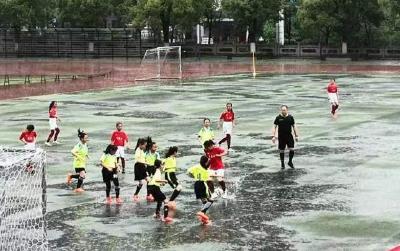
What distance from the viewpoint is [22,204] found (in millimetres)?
17953

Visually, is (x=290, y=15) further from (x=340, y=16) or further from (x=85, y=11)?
(x=85, y=11)

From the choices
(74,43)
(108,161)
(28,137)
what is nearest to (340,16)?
(74,43)

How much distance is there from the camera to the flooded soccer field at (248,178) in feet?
50.8

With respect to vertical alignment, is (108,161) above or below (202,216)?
above

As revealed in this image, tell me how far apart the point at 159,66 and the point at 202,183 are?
50.2m

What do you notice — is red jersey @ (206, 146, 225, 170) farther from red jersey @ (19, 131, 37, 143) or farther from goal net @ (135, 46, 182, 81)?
goal net @ (135, 46, 182, 81)

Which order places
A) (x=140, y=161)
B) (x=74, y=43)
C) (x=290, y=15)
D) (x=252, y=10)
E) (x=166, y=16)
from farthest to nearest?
(x=74, y=43)
(x=290, y=15)
(x=166, y=16)
(x=252, y=10)
(x=140, y=161)

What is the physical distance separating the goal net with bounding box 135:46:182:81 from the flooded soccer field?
19.1 m

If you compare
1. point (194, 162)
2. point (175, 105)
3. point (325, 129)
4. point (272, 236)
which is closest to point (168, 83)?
point (175, 105)

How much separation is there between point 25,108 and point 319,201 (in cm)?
2541

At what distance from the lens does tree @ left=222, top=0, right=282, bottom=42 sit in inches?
3317

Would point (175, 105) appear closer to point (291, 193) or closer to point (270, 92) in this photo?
point (270, 92)

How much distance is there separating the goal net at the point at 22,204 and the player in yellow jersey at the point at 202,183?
130 inches

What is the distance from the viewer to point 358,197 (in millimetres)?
18828
